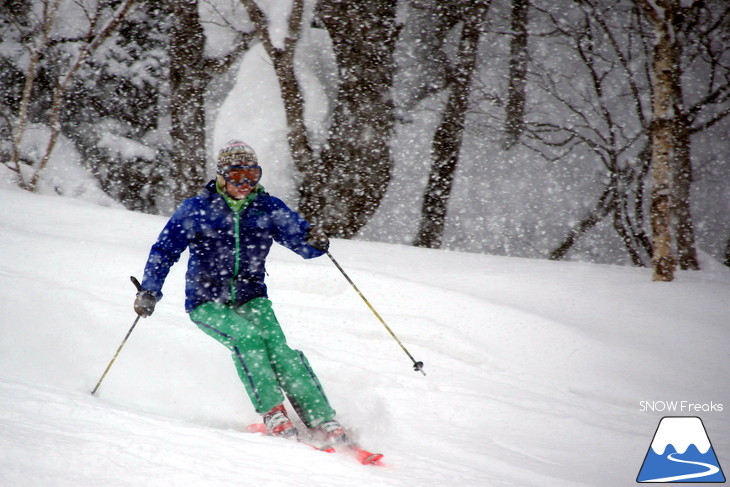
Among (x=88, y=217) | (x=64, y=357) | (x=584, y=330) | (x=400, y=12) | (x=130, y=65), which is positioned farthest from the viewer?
Result: (x=130, y=65)

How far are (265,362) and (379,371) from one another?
3.86 ft

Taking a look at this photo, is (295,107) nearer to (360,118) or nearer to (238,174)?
(360,118)

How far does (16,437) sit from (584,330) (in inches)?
169

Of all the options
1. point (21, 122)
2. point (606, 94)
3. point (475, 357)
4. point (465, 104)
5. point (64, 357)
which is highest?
point (606, 94)

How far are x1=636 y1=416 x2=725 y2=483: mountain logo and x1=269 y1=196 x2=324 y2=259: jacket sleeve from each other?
7.65ft

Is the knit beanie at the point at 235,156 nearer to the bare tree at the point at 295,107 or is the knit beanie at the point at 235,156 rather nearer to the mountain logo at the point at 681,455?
the mountain logo at the point at 681,455

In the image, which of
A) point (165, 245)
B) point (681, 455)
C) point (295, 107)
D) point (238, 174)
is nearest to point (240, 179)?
point (238, 174)

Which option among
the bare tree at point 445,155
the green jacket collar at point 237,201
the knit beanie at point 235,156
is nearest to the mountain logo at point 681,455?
the green jacket collar at point 237,201

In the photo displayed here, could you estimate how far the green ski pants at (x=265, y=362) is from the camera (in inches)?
129

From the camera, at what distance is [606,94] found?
559 inches

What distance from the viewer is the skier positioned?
3.31 m

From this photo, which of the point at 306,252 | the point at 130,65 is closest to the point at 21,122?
the point at 130,65

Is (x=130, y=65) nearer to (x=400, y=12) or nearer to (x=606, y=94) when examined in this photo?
(x=400, y=12)

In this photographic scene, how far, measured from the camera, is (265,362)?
11.0 feet
